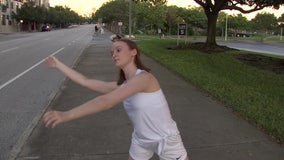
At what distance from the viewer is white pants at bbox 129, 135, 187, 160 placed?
3.03m

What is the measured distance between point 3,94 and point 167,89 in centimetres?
397

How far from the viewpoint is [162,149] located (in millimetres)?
3031

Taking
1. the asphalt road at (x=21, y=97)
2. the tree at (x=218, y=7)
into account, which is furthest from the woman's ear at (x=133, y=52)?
the tree at (x=218, y=7)

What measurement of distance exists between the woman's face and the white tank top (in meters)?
0.11

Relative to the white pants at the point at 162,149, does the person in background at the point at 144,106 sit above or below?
above

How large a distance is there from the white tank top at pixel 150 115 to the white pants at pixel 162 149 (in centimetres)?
4

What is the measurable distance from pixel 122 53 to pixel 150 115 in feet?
1.53

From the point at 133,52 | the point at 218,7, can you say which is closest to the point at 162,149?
the point at 133,52

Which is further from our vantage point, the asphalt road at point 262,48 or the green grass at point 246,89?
the asphalt road at point 262,48

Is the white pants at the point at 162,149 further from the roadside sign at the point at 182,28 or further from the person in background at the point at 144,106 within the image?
the roadside sign at the point at 182,28

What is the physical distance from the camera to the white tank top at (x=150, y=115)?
2877mm

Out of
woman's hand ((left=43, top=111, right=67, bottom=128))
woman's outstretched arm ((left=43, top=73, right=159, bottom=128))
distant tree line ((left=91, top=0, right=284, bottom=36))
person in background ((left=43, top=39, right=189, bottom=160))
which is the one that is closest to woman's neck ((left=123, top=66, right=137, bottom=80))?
person in background ((left=43, top=39, right=189, bottom=160))

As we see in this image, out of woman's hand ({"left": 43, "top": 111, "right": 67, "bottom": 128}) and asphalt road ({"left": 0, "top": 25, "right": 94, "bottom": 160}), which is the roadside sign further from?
woman's hand ({"left": 43, "top": 111, "right": 67, "bottom": 128})

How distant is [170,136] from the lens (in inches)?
119
